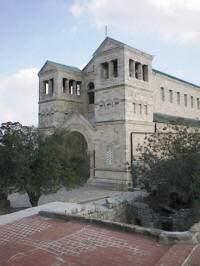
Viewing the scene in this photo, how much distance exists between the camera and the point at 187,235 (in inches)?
243

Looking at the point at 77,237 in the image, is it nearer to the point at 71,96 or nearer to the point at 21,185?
the point at 21,185

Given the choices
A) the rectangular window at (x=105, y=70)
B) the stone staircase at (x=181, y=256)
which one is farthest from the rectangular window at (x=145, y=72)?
the stone staircase at (x=181, y=256)

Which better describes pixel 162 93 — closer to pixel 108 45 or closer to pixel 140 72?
pixel 140 72

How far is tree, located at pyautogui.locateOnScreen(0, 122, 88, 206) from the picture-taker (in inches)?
513

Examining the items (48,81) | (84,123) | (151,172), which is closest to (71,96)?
(48,81)

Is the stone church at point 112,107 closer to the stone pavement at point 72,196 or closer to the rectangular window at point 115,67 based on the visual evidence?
the rectangular window at point 115,67

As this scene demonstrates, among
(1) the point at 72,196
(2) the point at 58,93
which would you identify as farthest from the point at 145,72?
(1) the point at 72,196

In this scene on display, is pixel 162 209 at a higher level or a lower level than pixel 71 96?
lower

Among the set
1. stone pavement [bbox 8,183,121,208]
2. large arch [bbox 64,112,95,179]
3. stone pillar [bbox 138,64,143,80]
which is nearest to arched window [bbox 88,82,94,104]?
large arch [bbox 64,112,95,179]

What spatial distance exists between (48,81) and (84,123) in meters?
7.65

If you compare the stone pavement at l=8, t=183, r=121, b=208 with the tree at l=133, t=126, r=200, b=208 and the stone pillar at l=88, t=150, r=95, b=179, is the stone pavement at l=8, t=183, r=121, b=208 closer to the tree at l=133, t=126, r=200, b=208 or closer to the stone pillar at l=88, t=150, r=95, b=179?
the stone pillar at l=88, t=150, r=95, b=179

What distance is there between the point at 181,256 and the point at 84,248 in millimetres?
2219

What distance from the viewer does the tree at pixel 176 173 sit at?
13.6m

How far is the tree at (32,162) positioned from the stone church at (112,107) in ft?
20.4
